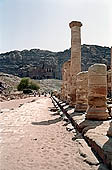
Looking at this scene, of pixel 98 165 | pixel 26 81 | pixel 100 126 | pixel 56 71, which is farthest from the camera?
pixel 56 71

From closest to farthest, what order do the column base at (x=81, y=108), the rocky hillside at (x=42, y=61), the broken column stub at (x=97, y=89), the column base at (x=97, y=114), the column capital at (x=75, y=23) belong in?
the column base at (x=97, y=114) < the broken column stub at (x=97, y=89) < the column base at (x=81, y=108) < the column capital at (x=75, y=23) < the rocky hillside at (x=42, y=61)

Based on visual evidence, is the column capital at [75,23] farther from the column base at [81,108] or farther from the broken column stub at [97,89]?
the broken column stub at [97,89]

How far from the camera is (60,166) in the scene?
531 cm

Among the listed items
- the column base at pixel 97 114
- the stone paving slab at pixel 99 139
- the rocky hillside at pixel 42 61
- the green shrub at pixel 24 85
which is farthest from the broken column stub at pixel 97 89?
the rocky hillside at pixel 42 61

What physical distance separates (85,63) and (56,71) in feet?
58.6

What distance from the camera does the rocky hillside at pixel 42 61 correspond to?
128 metres

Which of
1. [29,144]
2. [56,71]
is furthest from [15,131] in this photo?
[56,71]

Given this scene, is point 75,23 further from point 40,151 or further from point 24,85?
point 24,85

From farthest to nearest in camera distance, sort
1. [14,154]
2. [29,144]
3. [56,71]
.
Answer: [56,71] < [29,144] < [14,154]

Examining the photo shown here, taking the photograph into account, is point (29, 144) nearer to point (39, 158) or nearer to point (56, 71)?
point (39, 158)

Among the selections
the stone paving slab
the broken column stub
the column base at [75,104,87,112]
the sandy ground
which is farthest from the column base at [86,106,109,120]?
the column base at [75,104,87,112]

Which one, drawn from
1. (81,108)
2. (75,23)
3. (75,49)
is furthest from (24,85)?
(81,108)

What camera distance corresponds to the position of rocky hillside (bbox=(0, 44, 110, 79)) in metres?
128

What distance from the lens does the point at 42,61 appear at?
134 m
